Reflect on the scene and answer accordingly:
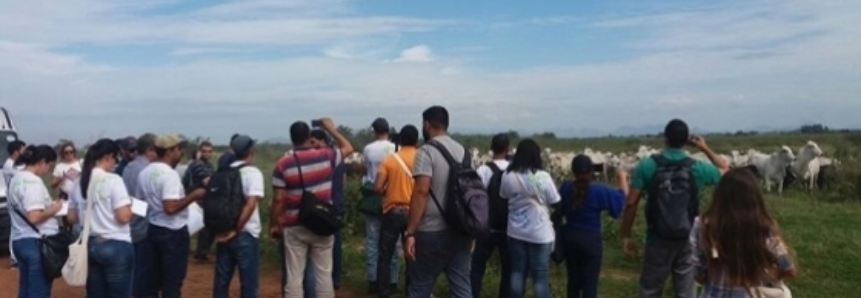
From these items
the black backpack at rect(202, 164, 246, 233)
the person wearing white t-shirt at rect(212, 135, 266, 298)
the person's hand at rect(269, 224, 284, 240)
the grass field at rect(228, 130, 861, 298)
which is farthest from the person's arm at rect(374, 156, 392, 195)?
the grass field at rect(228, 130, 861, 298)

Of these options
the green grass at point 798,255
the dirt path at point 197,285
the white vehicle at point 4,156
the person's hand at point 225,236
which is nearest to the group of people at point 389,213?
the person's hand at point 225,236

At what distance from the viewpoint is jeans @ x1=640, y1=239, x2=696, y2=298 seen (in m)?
6.96

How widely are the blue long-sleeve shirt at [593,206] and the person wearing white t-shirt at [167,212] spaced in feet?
9.29

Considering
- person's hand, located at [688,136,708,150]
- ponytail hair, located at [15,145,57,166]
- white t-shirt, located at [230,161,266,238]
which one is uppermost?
person's hand, located at [688,136,708,150]

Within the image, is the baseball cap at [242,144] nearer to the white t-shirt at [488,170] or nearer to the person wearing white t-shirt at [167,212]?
the person wearing white t-shirt at [167,212]

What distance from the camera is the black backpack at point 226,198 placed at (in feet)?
25.0

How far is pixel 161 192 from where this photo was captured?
308 inches

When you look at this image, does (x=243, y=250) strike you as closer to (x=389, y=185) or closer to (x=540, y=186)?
(x=389, y=185)

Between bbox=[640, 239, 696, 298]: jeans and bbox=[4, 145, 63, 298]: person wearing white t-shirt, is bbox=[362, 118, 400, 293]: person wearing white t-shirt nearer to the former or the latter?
bbox=[4, 145, 63, 298]: person wearing white t-shirt


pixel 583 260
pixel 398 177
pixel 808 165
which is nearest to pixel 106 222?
pixel 398 177

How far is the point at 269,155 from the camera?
43.5m

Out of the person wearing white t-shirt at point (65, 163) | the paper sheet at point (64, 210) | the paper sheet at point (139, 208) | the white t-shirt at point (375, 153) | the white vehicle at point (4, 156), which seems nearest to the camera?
the paper sheet at point (139, 208)

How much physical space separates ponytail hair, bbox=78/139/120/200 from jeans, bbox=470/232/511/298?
2.93m

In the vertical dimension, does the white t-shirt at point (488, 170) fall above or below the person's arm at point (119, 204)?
above
